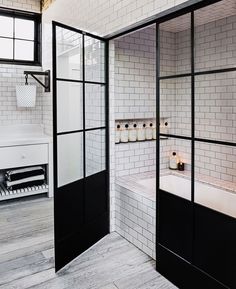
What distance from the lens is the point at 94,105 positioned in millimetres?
2703

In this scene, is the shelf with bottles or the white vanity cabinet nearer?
the shelf with bottles

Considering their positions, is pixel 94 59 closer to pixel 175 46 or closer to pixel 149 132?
pixel 175 46

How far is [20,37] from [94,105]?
2.33 meters

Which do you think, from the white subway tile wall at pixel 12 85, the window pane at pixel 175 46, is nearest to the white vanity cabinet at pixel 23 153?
the white subway tile wall at pixel 12 85

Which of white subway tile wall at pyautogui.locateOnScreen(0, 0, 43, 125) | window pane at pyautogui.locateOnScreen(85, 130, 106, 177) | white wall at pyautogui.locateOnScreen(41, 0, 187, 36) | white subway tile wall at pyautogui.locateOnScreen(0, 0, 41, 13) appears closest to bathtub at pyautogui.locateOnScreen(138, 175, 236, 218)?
window pane at pyautogui.locateOnScreen(85, 130, 106, 177)

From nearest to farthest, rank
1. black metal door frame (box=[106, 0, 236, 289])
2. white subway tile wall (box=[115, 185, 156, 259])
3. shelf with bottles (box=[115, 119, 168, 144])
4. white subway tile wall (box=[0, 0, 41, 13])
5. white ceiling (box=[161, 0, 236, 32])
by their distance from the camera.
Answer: black metal door frame (box=[106, 0, 236, 289]) → white ceiling (box=[161, 0, 236, 32]) → white subway tile wall (box=[115, 185, 156, 259]) → shelf with bottles (box=[115, 119, 168, 144]) → white subway tile wall (box=[0, 0, 41, 13])

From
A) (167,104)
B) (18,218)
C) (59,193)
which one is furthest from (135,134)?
(18,218)

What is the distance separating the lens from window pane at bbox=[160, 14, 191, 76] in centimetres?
216

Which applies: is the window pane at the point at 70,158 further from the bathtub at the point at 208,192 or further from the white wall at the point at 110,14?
the bathtub at the point at 208,192

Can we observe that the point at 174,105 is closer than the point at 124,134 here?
Yes

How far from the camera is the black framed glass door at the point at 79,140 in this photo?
7.51 ft

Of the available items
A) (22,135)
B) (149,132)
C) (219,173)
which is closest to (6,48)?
(22,135)

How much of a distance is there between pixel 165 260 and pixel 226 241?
2.16 feet

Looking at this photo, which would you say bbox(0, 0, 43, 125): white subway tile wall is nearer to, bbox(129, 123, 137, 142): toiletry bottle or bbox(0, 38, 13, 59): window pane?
bbox(0, 38, 13, 59): window pane
